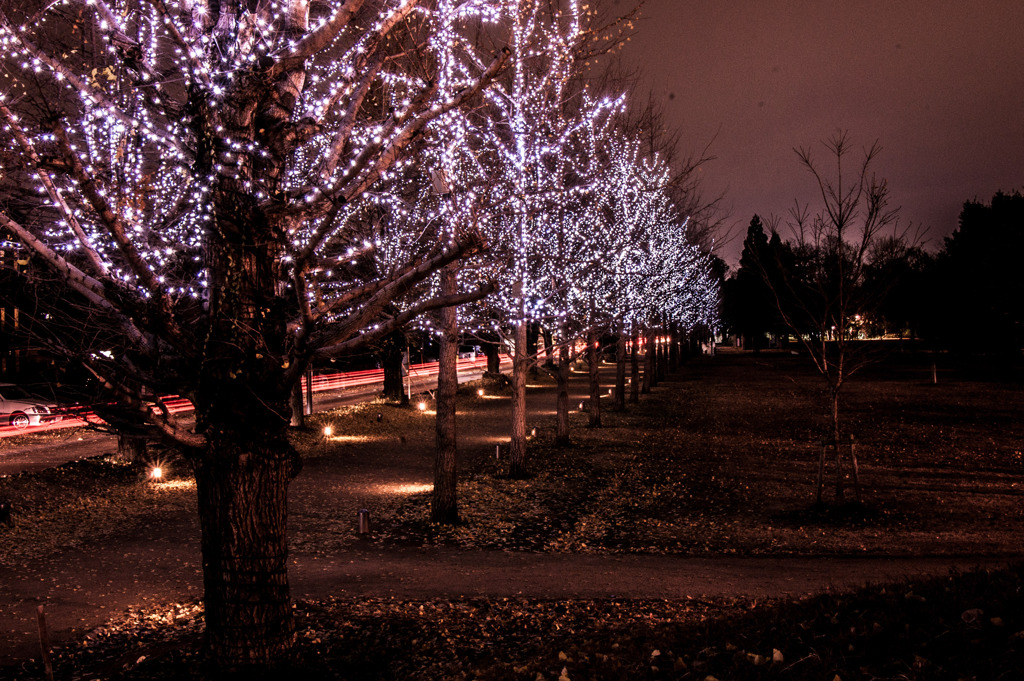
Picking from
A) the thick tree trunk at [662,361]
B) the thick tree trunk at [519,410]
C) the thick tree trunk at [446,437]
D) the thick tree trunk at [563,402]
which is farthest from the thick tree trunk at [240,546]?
the thick tree trunk at [662,361]

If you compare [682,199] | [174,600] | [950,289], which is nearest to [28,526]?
[174,600]

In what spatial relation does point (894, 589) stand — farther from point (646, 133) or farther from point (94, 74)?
point (646, 133)

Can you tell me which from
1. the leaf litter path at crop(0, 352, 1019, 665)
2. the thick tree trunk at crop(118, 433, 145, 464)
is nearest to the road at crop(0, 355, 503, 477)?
the thick tree trunk at crop(118, 433, 145, 464)

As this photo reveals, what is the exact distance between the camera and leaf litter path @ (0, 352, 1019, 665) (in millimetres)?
6914

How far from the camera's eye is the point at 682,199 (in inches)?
1145

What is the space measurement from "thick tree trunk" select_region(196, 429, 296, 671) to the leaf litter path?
239 centimetres

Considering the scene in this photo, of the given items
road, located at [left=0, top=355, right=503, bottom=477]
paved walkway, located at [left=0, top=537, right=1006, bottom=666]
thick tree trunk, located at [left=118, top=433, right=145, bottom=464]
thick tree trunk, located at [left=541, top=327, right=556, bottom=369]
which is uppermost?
thick tree trunk, located at [left=541, top=327, right=556, bottom=369]

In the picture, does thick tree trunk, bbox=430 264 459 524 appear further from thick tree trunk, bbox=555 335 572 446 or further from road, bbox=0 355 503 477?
thick tree trunk, bbox=555 335 572 446

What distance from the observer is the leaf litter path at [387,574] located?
22.7 feet

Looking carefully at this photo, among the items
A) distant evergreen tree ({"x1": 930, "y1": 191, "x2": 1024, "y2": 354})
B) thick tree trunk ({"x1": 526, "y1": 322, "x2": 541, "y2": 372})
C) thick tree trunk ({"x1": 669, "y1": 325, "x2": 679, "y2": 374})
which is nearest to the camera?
thick tree trunk ({"x1": 526, "y1": 322, "x2": 541, "y2": 372})

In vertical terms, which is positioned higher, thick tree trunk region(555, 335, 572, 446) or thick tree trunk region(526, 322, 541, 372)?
thick tree trunk region(526, 322, 541, 372)

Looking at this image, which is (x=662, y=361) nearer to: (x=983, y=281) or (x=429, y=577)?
(x=983, y=281)

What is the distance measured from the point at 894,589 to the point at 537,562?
435 centimetres

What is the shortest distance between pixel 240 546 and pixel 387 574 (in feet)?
11.8
